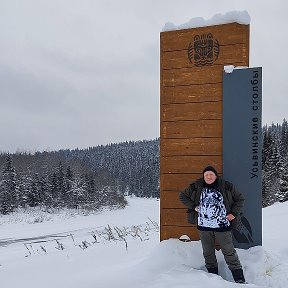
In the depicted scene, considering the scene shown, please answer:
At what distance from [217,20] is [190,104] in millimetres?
1323

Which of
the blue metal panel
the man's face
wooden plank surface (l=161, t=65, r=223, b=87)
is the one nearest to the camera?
the man's face

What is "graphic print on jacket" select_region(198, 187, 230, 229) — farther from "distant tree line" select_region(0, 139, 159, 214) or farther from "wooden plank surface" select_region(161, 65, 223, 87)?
"distant tree line" select_region(0, 139, 159, 214)

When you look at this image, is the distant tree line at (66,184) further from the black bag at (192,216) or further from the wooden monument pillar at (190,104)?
the black bag at (192,216)

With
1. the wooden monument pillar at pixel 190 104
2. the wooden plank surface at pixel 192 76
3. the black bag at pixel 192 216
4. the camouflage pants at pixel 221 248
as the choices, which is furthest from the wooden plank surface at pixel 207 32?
the camouflage pants at pixel 221 248

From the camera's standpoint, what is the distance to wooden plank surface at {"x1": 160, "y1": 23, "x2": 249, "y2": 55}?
18.6ft

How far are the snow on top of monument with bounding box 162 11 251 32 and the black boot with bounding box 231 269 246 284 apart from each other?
11.5 ft

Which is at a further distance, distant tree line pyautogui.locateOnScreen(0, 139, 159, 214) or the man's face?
distant tree line pyautogui.locateOnScreen(0, 139, 159, 214)

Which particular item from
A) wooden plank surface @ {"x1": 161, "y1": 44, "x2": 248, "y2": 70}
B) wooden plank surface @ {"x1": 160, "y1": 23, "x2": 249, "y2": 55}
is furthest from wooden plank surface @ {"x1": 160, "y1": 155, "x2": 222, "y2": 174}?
wooden plank surface @ {"x1": 160, "y1": 23, "x2": 249, "y2": 55}

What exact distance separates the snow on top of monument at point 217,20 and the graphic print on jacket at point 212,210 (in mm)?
2543

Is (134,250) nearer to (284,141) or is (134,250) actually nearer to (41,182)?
(41,182)

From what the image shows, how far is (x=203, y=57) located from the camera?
5.79m

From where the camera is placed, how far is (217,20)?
5.78 metres

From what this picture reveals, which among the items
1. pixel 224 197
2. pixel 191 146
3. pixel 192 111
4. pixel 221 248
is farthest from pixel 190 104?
pixel 221 248

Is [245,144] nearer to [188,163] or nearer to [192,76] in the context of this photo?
[188,163]
